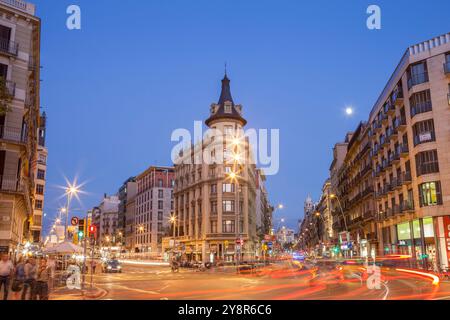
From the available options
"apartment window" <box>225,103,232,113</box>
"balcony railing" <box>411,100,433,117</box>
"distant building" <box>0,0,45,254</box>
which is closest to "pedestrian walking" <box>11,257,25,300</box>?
"distant building" <box>0,0,45,254</box>

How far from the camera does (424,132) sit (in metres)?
43.8

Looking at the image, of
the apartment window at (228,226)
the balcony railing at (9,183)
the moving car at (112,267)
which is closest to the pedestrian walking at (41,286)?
the balcony railing at (9,183)

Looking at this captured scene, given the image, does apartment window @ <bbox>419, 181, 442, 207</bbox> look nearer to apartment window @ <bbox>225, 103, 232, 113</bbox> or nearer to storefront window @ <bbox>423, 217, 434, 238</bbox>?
storefront window @ <bbox>423, 217, 434, 238</bbox>

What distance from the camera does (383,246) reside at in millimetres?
59375

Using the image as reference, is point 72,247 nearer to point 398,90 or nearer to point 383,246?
point 398,90

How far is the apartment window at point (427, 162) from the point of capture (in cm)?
4266

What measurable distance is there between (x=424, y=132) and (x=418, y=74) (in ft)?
21.0

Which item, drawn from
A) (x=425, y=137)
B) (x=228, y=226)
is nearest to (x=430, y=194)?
(x=425, y=137)

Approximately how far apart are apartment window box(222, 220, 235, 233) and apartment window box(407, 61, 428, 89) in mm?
39063

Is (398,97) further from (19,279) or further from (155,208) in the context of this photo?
(155,208)

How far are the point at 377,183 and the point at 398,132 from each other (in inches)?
534

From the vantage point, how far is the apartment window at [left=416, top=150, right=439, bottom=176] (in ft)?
140

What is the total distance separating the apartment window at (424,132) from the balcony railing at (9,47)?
38472 millimetres

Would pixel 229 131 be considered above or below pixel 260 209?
above
